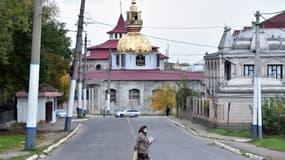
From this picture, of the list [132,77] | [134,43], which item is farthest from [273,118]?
[134,43]

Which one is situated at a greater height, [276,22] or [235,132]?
[276,22]

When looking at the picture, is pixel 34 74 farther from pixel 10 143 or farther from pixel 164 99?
pixel 164 99

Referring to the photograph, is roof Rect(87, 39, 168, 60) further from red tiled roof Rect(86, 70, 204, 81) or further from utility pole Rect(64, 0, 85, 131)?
utility pole Rect(64, 0, 85, 131)

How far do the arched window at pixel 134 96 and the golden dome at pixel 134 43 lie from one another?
30.2 ft

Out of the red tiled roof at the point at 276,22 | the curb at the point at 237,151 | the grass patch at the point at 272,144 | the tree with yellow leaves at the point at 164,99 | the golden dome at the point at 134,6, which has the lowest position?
the curb at the point at 237,151

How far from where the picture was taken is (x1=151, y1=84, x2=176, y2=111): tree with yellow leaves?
111 meters

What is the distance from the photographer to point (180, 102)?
8444 centimetres

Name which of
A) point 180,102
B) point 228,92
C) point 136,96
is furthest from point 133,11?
point 228,92

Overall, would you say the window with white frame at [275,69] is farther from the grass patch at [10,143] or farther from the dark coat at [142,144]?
the dark coat at [142,144]

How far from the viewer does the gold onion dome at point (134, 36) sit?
435ft

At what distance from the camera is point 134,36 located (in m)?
133

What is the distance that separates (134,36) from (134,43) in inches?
49.7

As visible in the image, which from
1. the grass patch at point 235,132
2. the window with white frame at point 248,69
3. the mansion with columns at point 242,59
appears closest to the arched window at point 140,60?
the mansion with columns at point 242,59

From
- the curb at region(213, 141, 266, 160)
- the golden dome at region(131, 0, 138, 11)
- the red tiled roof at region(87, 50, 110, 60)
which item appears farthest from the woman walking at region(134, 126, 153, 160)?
the red tiled roof at region(87, 50, 110, 60)
